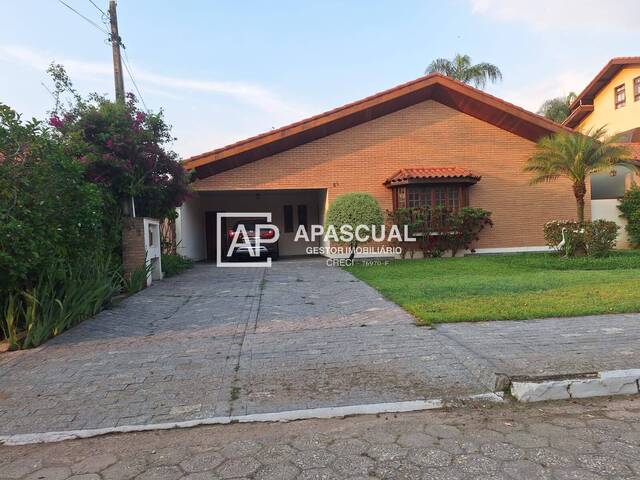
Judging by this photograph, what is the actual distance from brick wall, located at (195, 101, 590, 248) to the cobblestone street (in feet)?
39.6

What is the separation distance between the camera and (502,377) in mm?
3814

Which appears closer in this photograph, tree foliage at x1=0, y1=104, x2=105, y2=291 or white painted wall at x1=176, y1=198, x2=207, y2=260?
tree foliage at x1=0, y1=104, x2=105, y2=291

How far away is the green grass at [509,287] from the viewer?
6.16 meters

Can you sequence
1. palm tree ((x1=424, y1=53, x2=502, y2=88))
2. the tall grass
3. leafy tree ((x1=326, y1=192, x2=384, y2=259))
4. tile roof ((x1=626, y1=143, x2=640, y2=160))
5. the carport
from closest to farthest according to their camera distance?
the tall grass < leafy tree ((x1=326, y1=192, x2=384, y2=259)) < tile roof ((x1=626, y1=143, x2=640, y2=160)) < the carport < palm tree ((x1=424, y1=53, x2=502, y2=88))

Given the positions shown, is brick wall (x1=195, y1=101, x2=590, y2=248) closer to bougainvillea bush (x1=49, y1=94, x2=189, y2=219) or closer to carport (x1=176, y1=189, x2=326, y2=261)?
carport (x1=176, y1=189, x2=326, y2=261)

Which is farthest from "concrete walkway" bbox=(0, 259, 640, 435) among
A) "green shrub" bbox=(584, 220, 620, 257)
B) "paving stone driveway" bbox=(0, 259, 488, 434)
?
"green shrub" bbox=(584, 220, 620, 257)

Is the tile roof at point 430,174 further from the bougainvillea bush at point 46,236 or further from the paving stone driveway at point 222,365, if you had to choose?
the bougainvillea bush at point 46,236

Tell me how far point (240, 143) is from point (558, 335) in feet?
35.8

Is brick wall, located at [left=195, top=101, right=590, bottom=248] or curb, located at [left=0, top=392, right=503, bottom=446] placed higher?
brick wall, located at [left=195, top=101, right=590, bottom=248]

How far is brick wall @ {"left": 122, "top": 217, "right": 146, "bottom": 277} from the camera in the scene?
375 inches

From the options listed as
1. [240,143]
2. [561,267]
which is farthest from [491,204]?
Result: [240,143]

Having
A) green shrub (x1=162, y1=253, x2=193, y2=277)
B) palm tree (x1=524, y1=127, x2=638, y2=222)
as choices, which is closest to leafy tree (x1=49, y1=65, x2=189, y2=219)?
green shrub (x1=162, y1=253, x2=193, y2=277)

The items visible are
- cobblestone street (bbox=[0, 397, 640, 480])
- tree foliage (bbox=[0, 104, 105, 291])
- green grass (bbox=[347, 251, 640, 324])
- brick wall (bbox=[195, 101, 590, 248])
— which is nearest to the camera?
cobblestone street (bbox=[0, 397, 640, 480])

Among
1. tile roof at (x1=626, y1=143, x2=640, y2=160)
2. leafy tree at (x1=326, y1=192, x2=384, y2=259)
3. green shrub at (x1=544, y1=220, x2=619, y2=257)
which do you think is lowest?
green shrub at (x1=544, y1=220, x2=619, y2=257)
